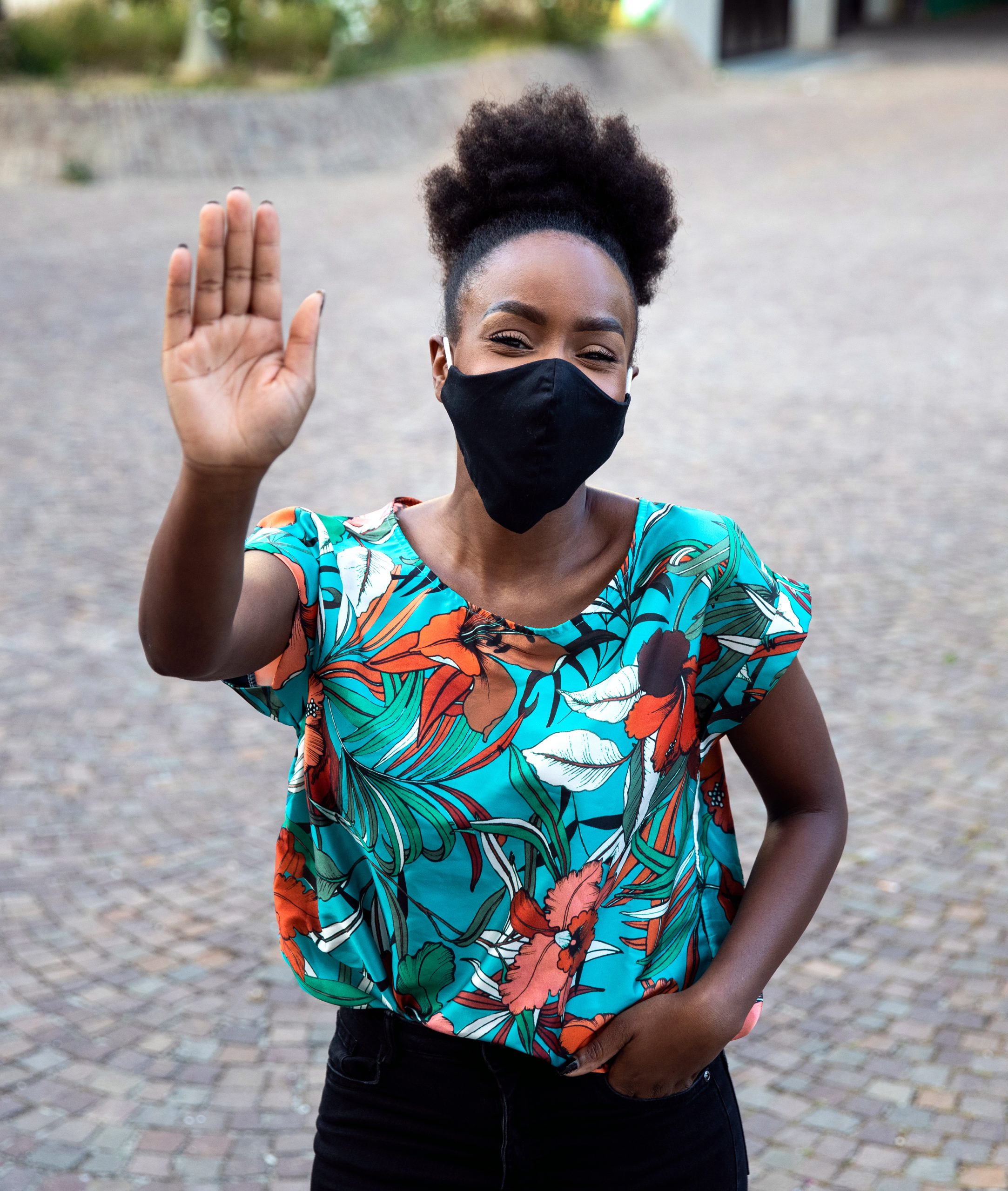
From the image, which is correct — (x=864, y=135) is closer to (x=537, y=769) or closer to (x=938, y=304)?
(x=938, y=304)

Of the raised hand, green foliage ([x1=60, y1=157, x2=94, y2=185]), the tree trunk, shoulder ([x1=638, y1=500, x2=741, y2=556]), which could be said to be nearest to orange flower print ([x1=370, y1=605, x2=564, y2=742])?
shoulder ([x1=638, y1=500, x2=741, y2=556])

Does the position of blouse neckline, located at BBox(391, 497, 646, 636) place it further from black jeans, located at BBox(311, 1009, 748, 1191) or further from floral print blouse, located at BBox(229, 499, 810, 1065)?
black jeans, located at BBox(311, 1009, 748, 1191)

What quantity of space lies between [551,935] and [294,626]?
1.73 feet

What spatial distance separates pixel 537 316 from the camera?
189 centimetres

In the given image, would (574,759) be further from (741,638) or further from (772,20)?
(772,20)

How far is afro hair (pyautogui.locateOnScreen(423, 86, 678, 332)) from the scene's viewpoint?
2.00m

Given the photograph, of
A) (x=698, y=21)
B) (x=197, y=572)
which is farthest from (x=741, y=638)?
(x=698, y=21)

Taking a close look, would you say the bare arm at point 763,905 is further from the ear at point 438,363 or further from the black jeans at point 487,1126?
the ear at point 438,363

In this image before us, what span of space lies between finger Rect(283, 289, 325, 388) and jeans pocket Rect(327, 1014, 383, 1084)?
3.04 ft

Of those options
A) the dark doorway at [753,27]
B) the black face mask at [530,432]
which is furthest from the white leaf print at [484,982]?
the dark doorway at [753,27]

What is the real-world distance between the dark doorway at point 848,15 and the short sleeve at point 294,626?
37.6 m

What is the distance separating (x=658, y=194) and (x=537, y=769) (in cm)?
91

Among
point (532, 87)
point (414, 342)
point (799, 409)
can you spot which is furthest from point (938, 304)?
point (532, 87)

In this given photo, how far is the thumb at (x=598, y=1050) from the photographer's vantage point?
183 cm
